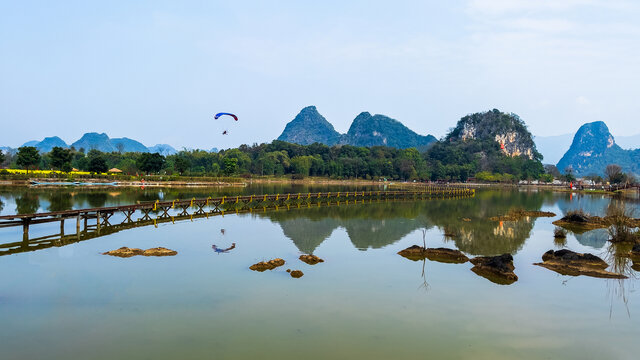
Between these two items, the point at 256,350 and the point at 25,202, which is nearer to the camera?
the point at 256,350

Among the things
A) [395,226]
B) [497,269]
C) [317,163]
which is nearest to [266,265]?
[497,269]

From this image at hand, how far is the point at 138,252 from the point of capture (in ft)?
65.4

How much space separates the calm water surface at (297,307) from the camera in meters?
10.4

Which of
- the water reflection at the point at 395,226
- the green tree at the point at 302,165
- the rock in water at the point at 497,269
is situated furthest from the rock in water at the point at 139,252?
the green tree at the point at 302,165

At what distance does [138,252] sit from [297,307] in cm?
1074

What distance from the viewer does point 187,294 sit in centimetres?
1423

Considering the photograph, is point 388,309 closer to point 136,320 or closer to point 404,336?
point 404,336

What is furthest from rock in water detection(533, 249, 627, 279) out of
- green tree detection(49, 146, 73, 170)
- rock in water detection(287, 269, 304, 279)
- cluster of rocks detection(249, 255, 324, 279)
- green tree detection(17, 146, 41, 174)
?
green tree detection(17, 146, 41, 174)

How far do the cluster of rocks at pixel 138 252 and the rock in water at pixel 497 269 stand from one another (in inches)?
580

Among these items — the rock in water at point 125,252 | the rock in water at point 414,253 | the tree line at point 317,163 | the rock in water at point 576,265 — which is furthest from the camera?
the tree line at point 317,163

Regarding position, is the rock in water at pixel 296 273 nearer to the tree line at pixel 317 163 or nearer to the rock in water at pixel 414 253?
the rock in water at pixel 414 253

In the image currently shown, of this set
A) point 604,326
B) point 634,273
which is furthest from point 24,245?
Result: point 634,273

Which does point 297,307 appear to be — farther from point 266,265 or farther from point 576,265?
point 576,265

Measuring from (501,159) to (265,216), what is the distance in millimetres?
156292
